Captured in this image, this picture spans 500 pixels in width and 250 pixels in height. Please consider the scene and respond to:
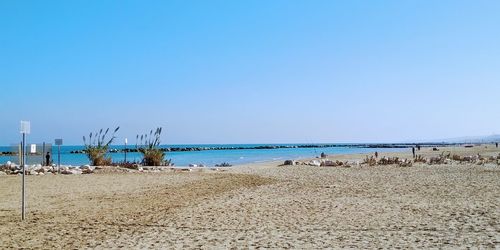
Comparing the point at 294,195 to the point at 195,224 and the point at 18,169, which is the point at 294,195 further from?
the point at 18,169

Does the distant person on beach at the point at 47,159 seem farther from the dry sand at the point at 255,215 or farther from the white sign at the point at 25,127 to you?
the white sign at the point at 25,127

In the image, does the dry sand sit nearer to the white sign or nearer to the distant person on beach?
the white sign

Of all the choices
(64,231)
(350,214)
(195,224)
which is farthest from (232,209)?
(64,231)

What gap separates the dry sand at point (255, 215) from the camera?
7668 mm

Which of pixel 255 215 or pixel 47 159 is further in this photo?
pixel 47 159

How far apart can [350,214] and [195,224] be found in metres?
3.34

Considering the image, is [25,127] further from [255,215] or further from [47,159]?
[47,159]

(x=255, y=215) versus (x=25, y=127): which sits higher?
(x=25, y=127)

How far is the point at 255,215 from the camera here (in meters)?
10.2

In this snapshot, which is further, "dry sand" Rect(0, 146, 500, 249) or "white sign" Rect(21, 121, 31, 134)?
"white sign" Rect(21, 121, 31, 134)

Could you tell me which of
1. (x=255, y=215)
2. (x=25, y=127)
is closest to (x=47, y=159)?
(x=25, y=127)

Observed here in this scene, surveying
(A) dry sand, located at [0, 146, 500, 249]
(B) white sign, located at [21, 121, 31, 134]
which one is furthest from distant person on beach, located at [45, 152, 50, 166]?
(B) white sign, located at [21, 121, 31, 134]

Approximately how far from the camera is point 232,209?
36.1ft

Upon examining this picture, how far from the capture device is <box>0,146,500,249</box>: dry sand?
7.67 metres
